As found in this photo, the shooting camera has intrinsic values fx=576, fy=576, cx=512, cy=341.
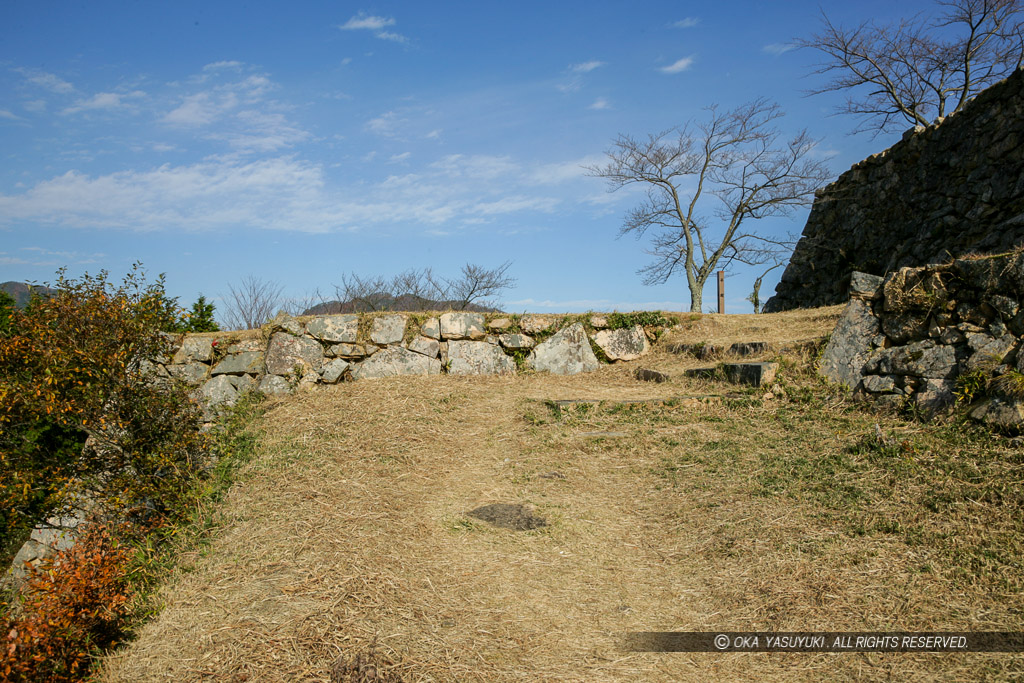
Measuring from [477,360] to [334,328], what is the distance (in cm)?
216

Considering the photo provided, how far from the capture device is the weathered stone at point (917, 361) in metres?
5.73

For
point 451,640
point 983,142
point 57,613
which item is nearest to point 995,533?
point 451,640

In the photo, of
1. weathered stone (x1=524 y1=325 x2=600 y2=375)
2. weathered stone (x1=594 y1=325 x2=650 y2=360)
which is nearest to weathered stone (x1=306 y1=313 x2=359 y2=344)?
weathered stone (x1=524 y1=325 x2=600 y2=375)

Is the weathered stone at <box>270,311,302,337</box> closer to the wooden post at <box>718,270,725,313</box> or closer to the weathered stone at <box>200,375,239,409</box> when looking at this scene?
the weathered stone at <box>200,375,239,409</box>

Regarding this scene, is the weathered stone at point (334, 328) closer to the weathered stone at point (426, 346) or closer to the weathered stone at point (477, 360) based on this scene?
the weathered stone at point (426, 346)

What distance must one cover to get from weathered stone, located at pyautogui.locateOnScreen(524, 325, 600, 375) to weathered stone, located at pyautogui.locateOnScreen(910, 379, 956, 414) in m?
4.34

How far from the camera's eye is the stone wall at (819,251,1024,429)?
524 centimetres

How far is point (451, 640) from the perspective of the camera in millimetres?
3451

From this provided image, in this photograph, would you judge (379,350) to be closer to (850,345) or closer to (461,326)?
(461,326)

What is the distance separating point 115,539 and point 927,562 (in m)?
6.21

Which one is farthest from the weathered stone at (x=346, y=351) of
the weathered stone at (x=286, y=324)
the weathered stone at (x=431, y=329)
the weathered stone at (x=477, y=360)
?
the weathered stone at (x=477, y=360)

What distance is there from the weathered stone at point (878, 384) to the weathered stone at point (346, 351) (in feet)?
21.2

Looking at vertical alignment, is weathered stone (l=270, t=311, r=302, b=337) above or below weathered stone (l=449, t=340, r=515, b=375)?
above

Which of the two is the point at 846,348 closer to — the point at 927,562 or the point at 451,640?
the point at 927,562
